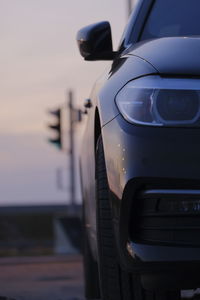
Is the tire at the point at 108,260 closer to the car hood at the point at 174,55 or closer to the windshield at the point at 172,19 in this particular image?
the car hood at the point at 174,55

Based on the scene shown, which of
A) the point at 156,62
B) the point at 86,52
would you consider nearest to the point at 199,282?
the point at 156,62

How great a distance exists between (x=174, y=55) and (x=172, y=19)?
0.94m

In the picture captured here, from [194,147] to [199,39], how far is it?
613mm

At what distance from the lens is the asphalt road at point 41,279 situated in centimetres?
664

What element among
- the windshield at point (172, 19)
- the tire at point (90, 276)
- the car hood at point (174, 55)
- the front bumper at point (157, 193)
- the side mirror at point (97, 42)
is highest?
the car hood at point (174, 55)

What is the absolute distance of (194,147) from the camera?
297 centimetres

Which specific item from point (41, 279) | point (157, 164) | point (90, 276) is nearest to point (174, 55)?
point (157, 164)

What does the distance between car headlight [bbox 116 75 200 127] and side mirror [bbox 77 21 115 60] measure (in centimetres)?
94

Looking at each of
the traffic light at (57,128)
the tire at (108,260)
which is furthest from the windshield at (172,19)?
the traffic light at (57,128)

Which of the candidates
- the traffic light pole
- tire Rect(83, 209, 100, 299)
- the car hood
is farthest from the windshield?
the traffic light pole

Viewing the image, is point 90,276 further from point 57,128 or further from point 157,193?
point 57,128

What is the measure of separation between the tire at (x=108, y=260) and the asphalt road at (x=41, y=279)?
1225 millimetres

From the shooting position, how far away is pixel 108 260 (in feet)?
11.8

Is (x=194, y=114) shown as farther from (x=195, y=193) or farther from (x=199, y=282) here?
(x=199, y=282)
